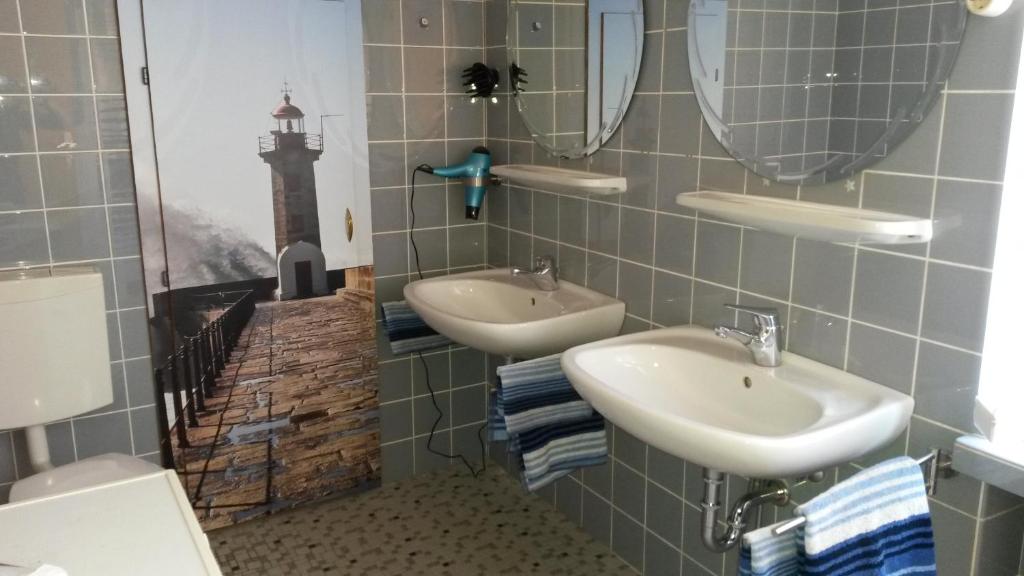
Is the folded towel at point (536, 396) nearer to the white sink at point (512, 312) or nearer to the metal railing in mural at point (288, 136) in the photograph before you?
the white sink at point (512, 312)

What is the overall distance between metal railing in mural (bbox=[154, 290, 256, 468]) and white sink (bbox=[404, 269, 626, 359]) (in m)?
0.62

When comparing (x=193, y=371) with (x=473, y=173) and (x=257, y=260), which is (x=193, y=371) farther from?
(x=473, y=173)

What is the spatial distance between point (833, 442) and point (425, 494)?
1877 millimetres

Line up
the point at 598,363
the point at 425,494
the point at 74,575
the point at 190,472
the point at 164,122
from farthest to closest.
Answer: the point at 425,494 < the point at 190,472 < the point at 164,122 < the point at 598,363 < the point at 74,575

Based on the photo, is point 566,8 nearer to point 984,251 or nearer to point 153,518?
point 984,251

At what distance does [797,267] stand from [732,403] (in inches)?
13.6

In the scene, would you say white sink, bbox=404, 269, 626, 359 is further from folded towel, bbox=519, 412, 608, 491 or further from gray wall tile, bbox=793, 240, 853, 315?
gray wall tile, bbox=793, 240, 853, 315

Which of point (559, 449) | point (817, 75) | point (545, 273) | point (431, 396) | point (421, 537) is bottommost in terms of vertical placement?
point (421, 537)

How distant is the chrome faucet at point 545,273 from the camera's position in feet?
8.58

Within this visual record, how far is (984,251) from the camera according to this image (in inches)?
57.2

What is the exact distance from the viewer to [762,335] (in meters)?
1.82

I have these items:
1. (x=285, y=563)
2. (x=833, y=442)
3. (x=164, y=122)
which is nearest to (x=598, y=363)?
(x=833, y=442)

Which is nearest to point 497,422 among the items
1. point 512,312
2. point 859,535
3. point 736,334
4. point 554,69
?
point 512,312

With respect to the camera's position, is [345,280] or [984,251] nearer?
[984,251]
